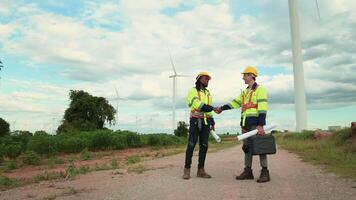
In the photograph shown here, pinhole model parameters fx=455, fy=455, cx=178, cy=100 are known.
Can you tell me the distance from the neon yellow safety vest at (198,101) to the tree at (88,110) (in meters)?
53.6

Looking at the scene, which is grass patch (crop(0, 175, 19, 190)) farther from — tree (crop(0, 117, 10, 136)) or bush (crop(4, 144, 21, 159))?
tree (crop(0, 117, 10, 136))

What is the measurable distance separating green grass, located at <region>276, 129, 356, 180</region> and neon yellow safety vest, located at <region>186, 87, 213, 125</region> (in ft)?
11.1

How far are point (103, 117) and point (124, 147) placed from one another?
3059cm

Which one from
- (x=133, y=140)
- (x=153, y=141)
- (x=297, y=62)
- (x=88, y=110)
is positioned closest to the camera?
(x=297, y=62)

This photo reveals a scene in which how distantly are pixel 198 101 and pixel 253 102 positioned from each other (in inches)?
44.7

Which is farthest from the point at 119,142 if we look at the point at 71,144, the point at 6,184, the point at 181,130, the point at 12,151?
the point at 181,130

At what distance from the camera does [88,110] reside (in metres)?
65.0

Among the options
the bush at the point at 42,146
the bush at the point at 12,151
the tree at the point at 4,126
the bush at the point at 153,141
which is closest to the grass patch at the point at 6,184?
the bush at the point at 12,151

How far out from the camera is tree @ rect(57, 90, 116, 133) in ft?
212

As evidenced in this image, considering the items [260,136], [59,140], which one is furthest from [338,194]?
[59,140]

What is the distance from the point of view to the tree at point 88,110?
64.7 m

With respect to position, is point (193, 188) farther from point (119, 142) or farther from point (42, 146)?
point (119, 142)

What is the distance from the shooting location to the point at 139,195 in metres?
7.70

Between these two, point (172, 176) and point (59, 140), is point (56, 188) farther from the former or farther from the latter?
point (59, 140)
